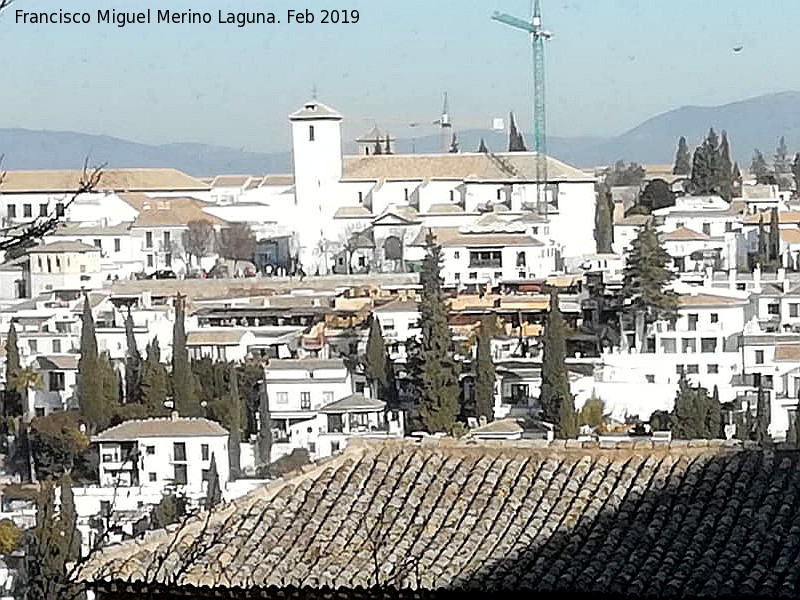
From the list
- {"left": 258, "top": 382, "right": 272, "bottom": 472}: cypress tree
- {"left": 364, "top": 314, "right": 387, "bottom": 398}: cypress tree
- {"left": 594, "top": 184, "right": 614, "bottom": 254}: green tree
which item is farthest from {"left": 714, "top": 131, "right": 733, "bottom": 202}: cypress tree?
{"left": 258, "top": 382, "right": 272, "bottom": 472}: cypress tree

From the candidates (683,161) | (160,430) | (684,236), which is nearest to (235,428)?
(160,430)

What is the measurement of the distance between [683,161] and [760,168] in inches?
184

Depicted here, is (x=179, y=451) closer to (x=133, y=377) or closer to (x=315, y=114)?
(x=133, y=377)

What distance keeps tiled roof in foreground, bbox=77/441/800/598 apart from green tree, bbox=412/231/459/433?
1178 cm

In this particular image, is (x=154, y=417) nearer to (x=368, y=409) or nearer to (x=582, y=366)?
(x=368, y=409)

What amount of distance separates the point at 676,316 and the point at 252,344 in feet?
16.4

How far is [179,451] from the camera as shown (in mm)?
14711

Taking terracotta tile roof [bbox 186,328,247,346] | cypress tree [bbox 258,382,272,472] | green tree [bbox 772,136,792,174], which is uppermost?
green tree [bbox 772,136,792,174]

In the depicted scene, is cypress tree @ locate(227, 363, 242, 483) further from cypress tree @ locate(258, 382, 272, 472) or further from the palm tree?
the palm tree

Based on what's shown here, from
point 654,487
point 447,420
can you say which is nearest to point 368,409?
point 447,420

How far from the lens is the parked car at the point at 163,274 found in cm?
3063

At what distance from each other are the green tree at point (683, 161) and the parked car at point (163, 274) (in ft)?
47.9

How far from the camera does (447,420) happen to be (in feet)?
53.6

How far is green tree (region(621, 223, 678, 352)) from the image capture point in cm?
1955
